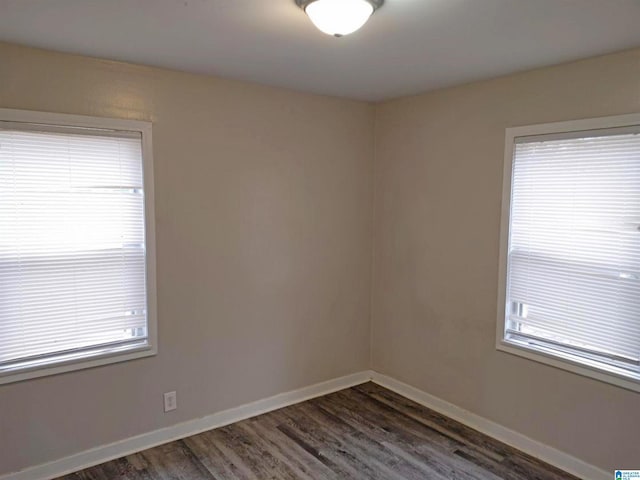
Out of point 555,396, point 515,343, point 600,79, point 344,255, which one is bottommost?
point 555,396

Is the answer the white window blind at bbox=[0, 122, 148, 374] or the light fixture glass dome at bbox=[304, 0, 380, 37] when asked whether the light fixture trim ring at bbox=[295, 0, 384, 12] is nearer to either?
the light fixture glass dome at bbox=[304, 0, 380, 37]

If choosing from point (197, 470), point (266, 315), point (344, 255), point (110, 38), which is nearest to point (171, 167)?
point (110, 38)

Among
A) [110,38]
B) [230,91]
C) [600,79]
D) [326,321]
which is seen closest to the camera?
[110,38]

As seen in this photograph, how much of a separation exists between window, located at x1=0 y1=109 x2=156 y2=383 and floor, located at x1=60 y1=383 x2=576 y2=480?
0.68 meters

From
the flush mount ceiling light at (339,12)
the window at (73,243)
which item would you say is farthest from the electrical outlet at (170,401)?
the flush mount ceiling light at (339,12)

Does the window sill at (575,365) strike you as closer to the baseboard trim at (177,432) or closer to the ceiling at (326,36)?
the baseboard trim at (177,432)

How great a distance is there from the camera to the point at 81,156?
8.46 feet

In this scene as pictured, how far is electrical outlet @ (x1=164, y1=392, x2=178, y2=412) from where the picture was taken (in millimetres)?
2980

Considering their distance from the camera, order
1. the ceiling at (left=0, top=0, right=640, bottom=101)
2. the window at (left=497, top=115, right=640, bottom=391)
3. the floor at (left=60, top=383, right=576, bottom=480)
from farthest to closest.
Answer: the floor at (left=60, top=383, right=576, bottom=480) < the window at (left=497, top=115, right=640, bottom=391) < the ceiling at (left=0, top=0, right=640, bottom=101)

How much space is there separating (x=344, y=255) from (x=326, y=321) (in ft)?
1.87

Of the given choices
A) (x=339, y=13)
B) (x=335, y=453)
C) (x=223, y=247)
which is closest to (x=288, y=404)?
(x=335, y=453)

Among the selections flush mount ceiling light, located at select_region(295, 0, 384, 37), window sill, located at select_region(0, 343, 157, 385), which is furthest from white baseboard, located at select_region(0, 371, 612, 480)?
flush mount ceiling light, located at select_region(295, 0, 384, 37)

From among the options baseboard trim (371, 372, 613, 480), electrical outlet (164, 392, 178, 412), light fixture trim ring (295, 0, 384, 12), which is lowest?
baseboard trim (371, 372, 613, 480)

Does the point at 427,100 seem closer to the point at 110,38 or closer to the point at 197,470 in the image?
the point at 110,38
